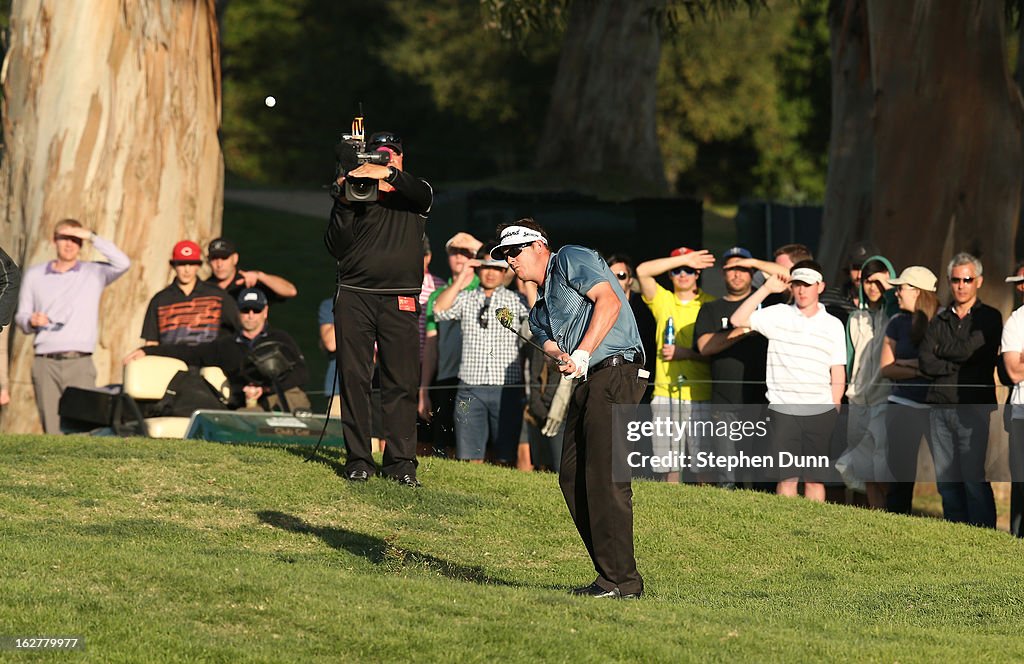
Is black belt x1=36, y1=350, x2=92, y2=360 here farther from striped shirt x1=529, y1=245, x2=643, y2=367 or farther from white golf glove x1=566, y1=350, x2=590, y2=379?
white golf glove x1=566, y1=350, x2=590, y2=379

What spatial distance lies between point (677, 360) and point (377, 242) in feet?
11.3

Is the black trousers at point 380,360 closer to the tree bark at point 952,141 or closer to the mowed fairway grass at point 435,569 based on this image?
the mowed fairway grass at point 435,569

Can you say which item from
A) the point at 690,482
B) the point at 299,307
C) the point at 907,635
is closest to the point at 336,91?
Result: the point at 299,307

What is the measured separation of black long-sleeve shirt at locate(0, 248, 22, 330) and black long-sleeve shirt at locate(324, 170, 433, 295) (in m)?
2.36

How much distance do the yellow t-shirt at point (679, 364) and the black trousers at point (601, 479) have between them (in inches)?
195

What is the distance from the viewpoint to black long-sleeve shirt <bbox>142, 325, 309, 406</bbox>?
1494 centimetres

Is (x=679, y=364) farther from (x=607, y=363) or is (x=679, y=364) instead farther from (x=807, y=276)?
(x=607, y=363)

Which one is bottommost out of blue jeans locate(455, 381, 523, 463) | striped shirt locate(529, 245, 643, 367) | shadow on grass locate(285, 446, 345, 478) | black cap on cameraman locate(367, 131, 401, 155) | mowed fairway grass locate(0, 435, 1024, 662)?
mowed fairway grass locate(0, 435, 1024, 662)

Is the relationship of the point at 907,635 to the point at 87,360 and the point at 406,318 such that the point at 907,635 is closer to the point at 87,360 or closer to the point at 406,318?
the point at 406,318

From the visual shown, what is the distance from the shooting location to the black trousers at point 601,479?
888cm

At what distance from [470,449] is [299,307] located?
63.9ft

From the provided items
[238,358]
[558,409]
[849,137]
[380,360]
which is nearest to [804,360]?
[558,409]

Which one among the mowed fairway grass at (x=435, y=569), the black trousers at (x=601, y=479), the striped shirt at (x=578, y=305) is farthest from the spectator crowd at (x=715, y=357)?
the black trousers at (x=601, y=479)
